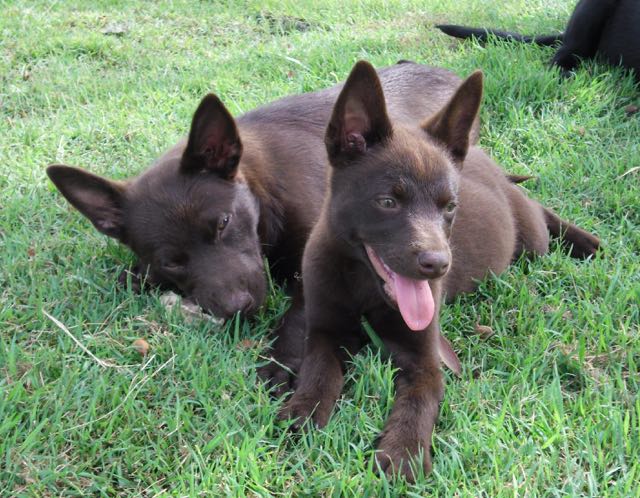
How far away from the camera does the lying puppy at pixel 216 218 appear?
308 centimetres

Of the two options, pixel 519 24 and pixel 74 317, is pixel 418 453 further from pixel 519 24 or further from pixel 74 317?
pixel 519 24

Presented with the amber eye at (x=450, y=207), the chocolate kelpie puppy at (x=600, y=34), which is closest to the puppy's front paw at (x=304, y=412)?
the amber eye at (x=450, y=207)

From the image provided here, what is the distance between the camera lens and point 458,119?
2.88m

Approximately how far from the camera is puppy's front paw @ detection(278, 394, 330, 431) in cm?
243

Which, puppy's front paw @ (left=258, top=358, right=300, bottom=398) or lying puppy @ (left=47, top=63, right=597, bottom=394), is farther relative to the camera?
lying puppy @ (left=47, top=63, right=597, bottom=394)

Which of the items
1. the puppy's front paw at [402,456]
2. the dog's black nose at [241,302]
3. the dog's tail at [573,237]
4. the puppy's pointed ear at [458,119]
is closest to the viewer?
the puppy's front paw at [402,456]

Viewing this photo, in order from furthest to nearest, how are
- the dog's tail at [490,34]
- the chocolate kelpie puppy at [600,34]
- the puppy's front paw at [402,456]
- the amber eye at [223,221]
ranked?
the dog's tail at [490,34]
the chocolate kelpie puppy at [600,34]
the amber eye at [223,221]
the puppy's front paw at [402,456]

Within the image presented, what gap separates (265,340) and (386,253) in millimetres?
773

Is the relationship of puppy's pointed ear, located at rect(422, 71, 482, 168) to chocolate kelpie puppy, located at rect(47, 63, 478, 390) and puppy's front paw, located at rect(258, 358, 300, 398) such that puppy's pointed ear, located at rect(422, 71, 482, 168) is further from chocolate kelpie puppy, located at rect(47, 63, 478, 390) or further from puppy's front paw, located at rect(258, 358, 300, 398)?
puppy's front paw, located at rect(258, 358, 300, 398)

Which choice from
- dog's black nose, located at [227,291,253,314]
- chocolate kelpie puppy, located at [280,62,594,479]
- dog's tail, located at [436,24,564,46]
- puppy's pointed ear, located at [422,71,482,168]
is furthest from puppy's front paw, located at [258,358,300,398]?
dog's tail, located at [436,24,564,46]

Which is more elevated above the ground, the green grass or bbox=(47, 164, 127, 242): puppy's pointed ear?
bbox=(47, 164, 127, 242): puppy's pointed ear

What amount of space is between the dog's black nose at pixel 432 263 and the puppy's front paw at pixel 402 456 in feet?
1.74

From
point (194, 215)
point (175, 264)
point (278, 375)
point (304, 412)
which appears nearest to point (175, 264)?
point (175, 264)

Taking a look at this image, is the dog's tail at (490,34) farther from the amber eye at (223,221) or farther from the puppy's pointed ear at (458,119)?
the amber eye at (223,221)
